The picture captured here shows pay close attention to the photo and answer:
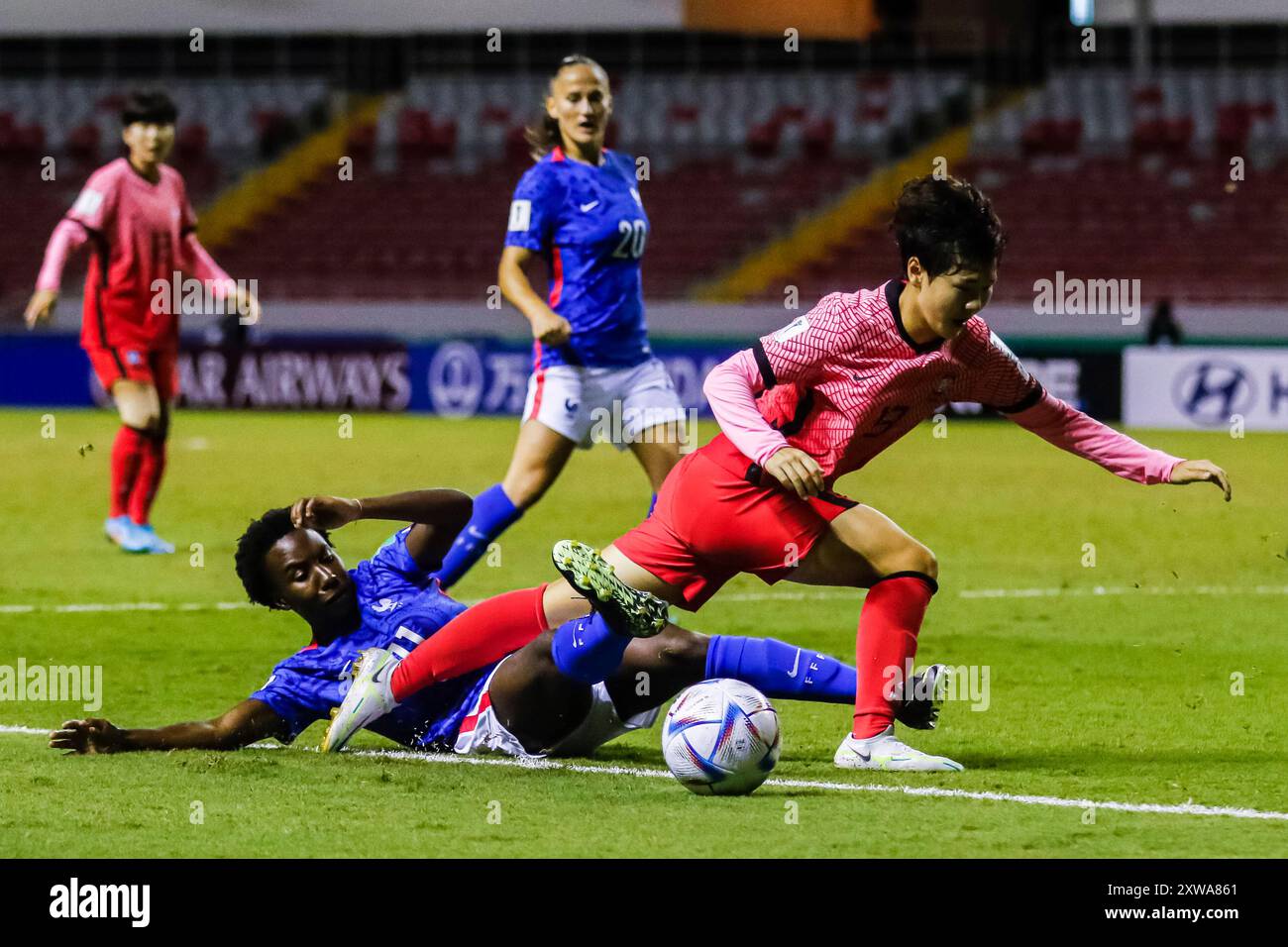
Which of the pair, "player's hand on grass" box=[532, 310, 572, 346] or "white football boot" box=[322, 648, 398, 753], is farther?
"player's hand on grass" box=[532, 310, 572, 346]

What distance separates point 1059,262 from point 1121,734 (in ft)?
74.7

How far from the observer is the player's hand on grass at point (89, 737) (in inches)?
232

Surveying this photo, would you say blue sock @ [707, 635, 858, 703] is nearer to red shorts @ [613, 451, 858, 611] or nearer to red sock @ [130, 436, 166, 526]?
red shorts @ [613, 451, 858, 611]

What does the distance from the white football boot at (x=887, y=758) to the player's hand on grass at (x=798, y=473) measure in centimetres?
85

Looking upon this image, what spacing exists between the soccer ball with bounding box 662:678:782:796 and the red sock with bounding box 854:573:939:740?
430 mm

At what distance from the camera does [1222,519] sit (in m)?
14.0

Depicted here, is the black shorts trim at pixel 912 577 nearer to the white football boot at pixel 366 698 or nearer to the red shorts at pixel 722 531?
the red shorts at pixel 722 531

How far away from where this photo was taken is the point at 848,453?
5797 millimetres

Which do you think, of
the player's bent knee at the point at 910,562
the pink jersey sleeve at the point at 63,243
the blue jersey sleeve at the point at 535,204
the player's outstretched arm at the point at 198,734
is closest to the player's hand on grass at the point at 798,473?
the player's bent knee at the point at 910,562

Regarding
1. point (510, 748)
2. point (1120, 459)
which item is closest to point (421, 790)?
point (510, 748)

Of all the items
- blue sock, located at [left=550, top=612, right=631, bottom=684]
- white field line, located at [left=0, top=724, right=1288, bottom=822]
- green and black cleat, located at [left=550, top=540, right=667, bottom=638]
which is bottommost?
white field line, located at [left=0, top=724, right=1288, bottom=822]

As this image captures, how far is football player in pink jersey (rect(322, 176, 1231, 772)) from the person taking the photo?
5.57 meters

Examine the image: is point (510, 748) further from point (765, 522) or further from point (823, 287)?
point (823, 287)

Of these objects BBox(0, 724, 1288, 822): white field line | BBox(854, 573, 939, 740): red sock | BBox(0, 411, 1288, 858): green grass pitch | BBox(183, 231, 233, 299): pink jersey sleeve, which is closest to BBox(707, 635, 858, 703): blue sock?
BBox(0, 411, 1288, 858): green grass pitch
